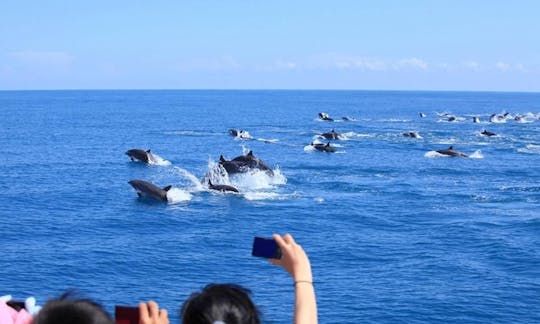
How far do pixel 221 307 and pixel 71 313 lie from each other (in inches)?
37.6

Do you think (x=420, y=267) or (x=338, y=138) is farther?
(x=338, y=138)

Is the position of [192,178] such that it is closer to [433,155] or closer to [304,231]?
[304,231]

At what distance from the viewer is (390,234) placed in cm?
3694

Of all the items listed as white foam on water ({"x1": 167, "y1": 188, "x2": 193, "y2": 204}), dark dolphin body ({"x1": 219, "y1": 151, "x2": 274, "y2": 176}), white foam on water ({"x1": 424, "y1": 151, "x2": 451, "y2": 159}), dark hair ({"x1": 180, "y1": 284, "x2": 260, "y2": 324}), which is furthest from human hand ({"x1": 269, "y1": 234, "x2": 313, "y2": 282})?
white foam on water ({"x1": 424, "y1": 151, "x2": 451, "y2": 159})

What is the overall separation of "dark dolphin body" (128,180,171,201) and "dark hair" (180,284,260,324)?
139 feet

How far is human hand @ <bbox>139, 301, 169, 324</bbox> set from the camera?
4.86 meters

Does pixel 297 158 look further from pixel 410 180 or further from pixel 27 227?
pixel 27 227

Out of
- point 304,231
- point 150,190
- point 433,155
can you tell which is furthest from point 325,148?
point 304,231

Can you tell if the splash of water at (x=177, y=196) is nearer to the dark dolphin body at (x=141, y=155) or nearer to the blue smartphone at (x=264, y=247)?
the dark dolphin body at (x=141, y=155)

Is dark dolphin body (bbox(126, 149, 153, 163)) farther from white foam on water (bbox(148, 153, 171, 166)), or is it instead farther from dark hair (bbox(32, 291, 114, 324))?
dark hair (bbox(32, 291, 114, 324))

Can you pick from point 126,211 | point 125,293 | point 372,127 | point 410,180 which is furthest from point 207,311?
point 372,127

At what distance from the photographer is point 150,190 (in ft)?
154

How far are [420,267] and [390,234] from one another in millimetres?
6958

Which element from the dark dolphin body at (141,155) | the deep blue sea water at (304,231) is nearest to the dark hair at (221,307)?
the deep blue sea water at (304,231)
